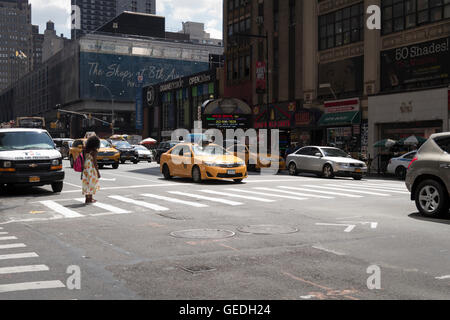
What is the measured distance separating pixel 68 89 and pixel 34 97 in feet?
135

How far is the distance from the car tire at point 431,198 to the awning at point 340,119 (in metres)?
25.7

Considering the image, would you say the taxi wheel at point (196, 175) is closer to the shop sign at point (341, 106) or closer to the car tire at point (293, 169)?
the car tire at point (293, 169)

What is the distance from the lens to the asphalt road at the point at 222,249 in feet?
18.0

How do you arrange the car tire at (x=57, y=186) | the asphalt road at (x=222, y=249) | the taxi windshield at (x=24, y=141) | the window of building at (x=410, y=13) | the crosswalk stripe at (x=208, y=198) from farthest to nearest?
the window of building at (x=410, y=13)
the car tire at (x=57, y=186)
the taxi windshield at (x=24, y=141)
the crosswalk stripe at (x=208, y=198)
the asphalt road at (x=222, y=249)

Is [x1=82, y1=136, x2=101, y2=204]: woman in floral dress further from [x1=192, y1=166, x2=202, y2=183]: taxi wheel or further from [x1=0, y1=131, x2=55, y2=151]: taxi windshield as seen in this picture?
[x1=192, y1=166, x2=202, y2=183]: taxi wheel

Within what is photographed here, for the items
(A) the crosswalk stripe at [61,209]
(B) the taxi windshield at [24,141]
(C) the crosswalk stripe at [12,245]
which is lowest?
(A) the crosswalk stripe at [61,209]

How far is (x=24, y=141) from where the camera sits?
16.7m

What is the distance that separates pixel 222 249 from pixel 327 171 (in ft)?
57.0

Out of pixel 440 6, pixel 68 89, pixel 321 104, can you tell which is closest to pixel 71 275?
pixel 440 6

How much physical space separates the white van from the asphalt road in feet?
5.70

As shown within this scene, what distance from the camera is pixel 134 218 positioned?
429 inches

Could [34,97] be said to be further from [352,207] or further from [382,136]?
[352,207]

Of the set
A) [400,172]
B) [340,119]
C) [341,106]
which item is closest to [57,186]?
[400,172]

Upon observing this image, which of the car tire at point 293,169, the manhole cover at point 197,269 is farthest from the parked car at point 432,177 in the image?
the car tire at point 293,169
